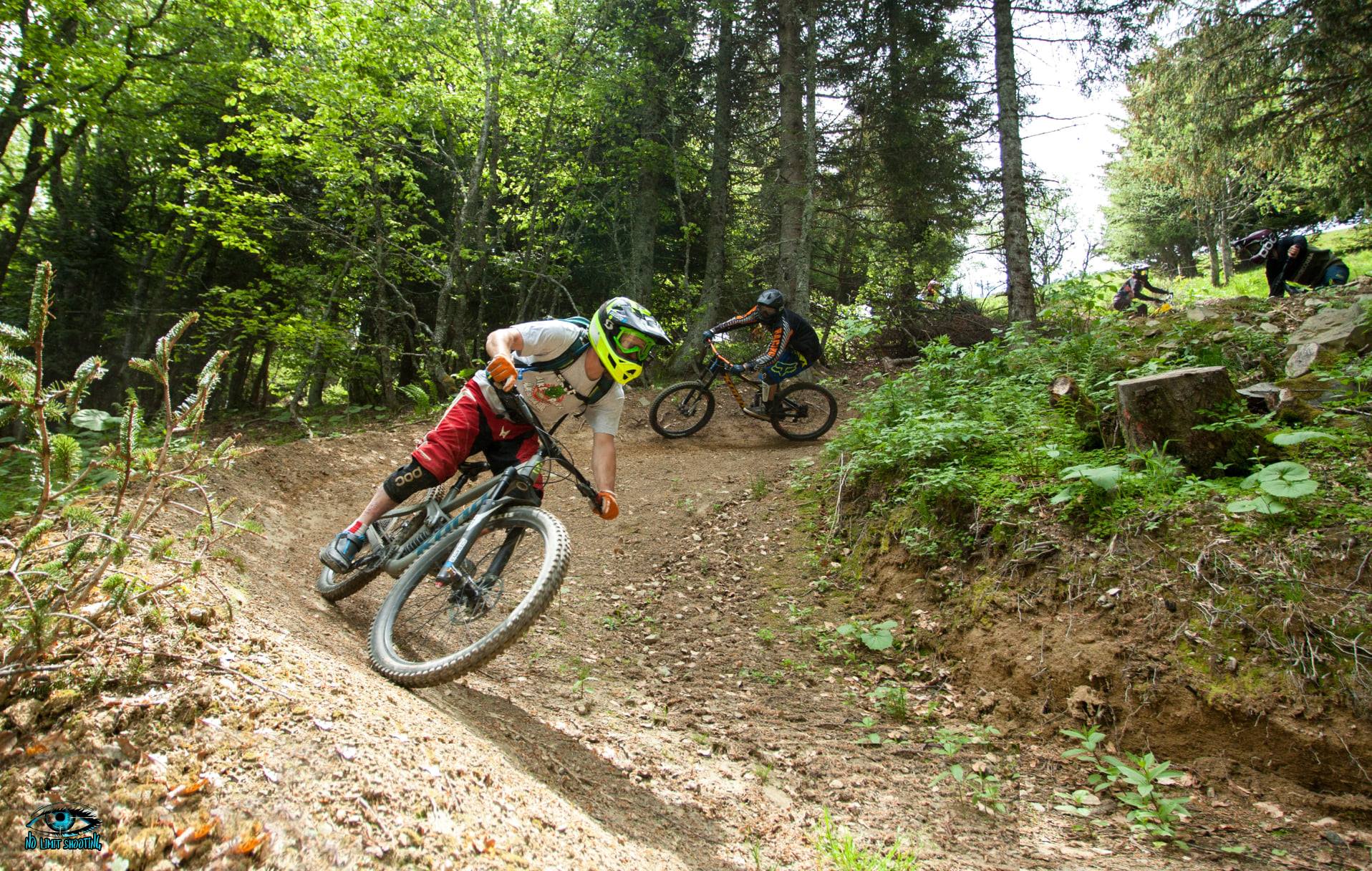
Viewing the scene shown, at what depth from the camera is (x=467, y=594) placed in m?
3.62

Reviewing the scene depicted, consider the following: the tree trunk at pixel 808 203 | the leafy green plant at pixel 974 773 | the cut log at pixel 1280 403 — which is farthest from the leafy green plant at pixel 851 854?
the tree trunk at pixel 808 203

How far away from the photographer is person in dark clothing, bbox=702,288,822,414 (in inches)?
384

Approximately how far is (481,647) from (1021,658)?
3.12 m

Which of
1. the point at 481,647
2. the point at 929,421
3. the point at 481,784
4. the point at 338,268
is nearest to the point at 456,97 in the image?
the point at 338,268

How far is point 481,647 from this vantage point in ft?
10.5

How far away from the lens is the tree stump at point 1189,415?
4.44m

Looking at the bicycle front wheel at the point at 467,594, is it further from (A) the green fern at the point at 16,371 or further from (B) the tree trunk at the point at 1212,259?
(B) the tree trunk at the point at 1212,259

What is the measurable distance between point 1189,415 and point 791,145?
10.2 metres

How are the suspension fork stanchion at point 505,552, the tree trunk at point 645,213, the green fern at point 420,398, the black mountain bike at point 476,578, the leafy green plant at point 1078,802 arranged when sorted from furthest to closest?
the tree trunk at point 645,213 → the green fern at point 420,398 → the suspension fork stanchion at point 505,552 → the black mountain bike at point 476,578 → the leafy green plant at point 1078,802

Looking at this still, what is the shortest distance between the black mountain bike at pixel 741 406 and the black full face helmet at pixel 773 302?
3.06ft

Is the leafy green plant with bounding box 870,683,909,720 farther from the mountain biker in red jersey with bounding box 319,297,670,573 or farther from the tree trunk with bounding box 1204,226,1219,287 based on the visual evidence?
the tree trunk with bounding box 1204,226,1219,287

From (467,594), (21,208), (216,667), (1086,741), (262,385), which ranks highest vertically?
(21,208)

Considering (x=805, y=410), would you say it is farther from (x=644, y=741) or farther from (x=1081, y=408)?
(x=644, y=741)

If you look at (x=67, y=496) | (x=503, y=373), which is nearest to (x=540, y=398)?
(x=503, y=373)
